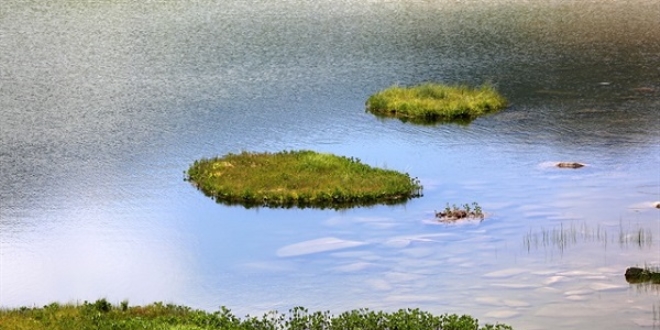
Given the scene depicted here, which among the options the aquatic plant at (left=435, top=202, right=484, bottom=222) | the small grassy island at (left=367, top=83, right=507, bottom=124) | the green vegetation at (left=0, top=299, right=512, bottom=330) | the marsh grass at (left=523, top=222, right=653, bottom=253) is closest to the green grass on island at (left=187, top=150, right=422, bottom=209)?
the aquatic plant at (left=435, top=202, right=484, bottom=222)

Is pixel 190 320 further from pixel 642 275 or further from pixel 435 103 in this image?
pixel 435 103

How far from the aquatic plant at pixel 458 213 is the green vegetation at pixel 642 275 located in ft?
31.6

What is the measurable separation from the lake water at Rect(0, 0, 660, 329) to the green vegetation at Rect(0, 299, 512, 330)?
300 cm

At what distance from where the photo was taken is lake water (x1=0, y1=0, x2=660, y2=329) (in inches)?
1811

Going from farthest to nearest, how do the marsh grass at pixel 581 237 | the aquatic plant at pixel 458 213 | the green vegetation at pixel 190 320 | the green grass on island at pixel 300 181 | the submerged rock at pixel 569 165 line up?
the submerged rock at pixel 569 165 < the green grass on island at pixel 300 181 < the aquatic plant at pixel 458 213 < the marsh grass at pixel 581 237 < the green vegetation at pixel 190 320

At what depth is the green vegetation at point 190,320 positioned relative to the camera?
38.2 metres

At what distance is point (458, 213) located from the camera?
54156 mm

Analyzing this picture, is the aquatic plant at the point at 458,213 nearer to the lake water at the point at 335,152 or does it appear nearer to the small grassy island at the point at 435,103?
the lake water at the point at 335,152

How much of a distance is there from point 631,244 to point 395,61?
1797 inches

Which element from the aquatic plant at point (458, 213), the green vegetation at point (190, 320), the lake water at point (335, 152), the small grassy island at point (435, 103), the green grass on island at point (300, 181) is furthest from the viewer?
the small grassy island at point (435, 103)

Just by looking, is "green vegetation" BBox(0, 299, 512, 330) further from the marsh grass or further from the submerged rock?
the submerged rock

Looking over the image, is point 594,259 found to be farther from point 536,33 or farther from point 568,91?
point 536,33

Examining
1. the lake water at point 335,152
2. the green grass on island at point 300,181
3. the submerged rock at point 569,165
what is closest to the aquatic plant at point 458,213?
the lake water at point 335,152

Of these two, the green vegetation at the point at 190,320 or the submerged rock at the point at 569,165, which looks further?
the submerged rock at the point at 569,165
